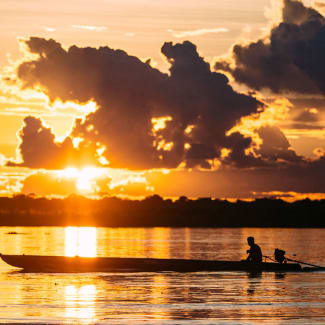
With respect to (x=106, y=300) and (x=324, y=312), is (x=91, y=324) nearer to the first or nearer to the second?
(x=106, y=300)

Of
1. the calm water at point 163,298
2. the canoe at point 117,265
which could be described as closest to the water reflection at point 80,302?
the calm water at point 163,298

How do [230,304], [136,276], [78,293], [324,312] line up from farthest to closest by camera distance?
[136,276], [78,293], [230,304], [324,312]

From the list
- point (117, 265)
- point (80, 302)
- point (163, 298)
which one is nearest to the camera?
point (80, 302)

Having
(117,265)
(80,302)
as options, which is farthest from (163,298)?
(117,265)

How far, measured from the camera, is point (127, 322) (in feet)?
100

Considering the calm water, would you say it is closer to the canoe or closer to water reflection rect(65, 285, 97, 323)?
water reflection rect(65, 285, 97, 323)

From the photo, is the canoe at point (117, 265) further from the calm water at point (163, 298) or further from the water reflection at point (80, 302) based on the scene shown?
the water reflection at point (80, 302)

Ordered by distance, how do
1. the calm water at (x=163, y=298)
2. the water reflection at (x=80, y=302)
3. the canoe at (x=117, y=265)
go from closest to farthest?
the calm water at (x=163, y=298) < the water reflection at (x=80, y=302) < the canoe at (x=117, y=265)

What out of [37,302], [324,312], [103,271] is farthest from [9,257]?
[324,312]

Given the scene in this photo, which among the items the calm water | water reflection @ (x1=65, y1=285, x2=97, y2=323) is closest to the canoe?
the calm water

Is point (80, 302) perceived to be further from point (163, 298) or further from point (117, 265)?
point (117, 265)

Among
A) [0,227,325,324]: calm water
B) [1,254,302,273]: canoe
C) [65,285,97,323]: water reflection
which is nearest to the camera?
[0,227,325,324]: calm water

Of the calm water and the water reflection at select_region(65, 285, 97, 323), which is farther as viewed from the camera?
the water reflection at select_region(65, 285, 97, 323)

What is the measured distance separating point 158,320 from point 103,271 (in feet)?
74.8
